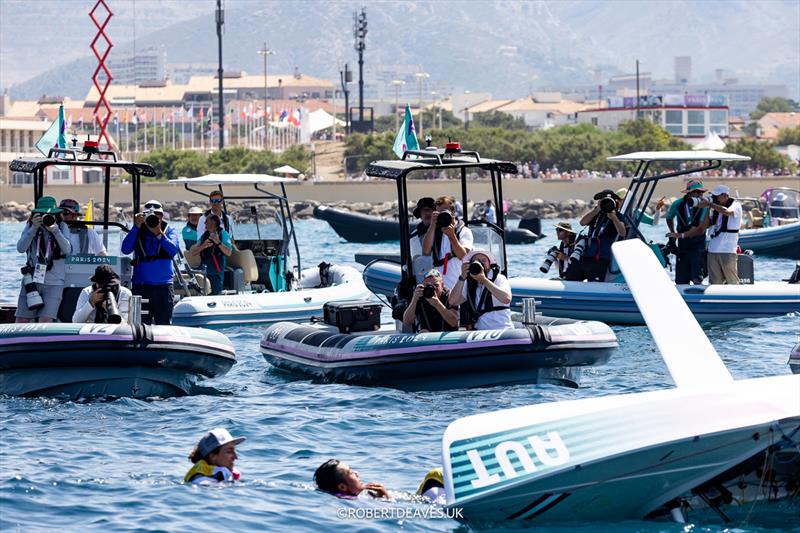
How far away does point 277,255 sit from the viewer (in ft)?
67.4

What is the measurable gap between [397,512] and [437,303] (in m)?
4.51

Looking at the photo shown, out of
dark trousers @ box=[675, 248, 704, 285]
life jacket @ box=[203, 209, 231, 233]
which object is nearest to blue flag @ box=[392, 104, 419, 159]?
life jacket @ box=[203, 209, 231, 233]

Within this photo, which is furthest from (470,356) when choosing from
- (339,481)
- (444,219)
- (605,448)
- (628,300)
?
(628,300)

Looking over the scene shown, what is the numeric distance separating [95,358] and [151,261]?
2093mm

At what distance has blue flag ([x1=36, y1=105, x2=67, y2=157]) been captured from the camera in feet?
55.6

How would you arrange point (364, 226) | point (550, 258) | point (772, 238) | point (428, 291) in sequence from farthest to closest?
point (364, 226) < point (772, 238) < point (550, 258) < point (428, 291)

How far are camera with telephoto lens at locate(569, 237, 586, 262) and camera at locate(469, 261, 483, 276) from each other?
19.4ft

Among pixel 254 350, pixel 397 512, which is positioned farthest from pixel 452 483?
pixel 254 350

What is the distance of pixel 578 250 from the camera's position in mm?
19109

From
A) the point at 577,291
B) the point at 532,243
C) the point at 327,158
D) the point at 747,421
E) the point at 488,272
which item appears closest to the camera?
the point at 747,421

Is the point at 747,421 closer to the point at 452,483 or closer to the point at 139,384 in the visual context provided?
the point at 452,483

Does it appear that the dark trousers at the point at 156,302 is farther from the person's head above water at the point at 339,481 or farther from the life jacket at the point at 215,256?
the person's head above water at the point at 339,481

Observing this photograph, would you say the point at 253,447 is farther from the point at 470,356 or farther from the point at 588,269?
the point at 588,269

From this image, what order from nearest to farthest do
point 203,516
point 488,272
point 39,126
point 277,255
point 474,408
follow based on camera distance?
point 203,516
point 474,408
point 488,272
point 277,255
point 39,126
